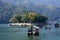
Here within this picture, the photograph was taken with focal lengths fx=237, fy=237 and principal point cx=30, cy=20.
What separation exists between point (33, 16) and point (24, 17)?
5893 millimetres

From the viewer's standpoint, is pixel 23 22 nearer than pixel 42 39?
No

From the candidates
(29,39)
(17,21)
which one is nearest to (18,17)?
(17,21)

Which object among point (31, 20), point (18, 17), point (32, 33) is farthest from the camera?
point (18, 17)

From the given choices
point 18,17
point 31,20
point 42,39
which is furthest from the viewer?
point 18,17

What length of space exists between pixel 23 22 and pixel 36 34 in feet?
295

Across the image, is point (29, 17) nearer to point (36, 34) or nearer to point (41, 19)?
point (41, 19)

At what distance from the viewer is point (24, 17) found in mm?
146875

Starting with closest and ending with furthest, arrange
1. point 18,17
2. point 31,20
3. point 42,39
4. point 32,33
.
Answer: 1. point 42,39
2. point 32,33
3. point 31,20
4. point 18,17

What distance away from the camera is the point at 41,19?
145 m

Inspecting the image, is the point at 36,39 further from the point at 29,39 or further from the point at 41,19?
the point at 41,19

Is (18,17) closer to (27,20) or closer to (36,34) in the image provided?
(27,20)

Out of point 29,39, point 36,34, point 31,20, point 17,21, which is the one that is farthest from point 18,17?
point 29,39

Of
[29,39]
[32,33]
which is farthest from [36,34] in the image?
[29,39]

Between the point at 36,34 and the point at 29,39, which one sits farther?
the point at 36,34
